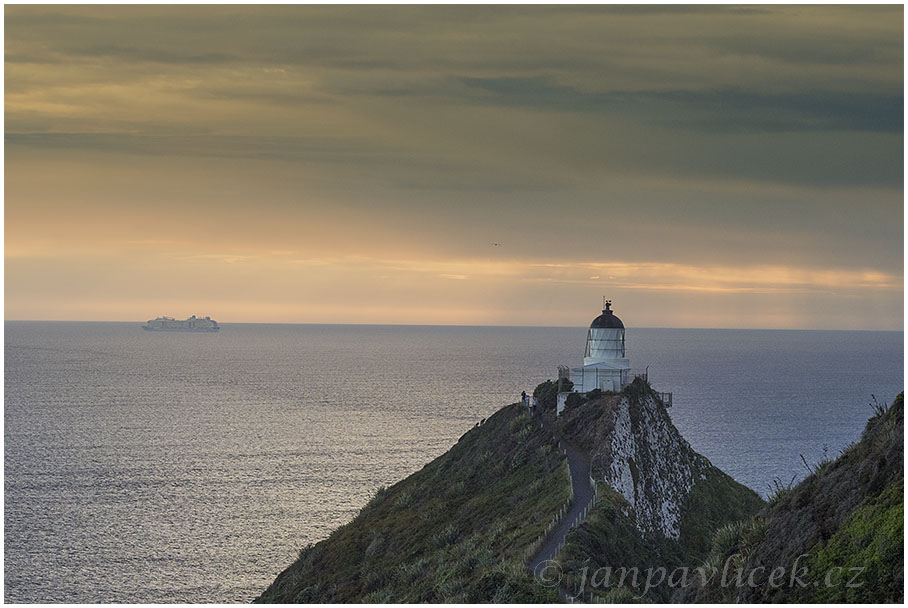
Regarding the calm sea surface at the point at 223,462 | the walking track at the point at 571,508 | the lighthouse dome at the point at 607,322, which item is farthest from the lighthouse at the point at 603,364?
the calm sea surface at the point at 223,462

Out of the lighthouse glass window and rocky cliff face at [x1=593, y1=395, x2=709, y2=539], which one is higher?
the lighthouse glass window

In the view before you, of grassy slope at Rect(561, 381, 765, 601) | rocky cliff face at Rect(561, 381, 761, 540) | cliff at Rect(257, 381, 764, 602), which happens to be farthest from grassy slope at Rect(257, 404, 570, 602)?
rocky cliff face at Rect(561, 381, 761, 540)

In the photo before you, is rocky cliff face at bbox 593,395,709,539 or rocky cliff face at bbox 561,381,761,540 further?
rocky cliff face at bbox 561,381,761,540

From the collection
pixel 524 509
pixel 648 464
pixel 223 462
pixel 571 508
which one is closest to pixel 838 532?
pixel 571 508

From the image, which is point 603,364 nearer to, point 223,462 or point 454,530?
point 454,530

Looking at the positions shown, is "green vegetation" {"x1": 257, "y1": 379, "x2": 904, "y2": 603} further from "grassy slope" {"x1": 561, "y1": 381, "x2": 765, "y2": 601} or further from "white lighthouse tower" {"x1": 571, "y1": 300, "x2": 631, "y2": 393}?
"white lighthouse tower" {"x1": 571, "y1": 300, "x2": 631, "y2": 393}
